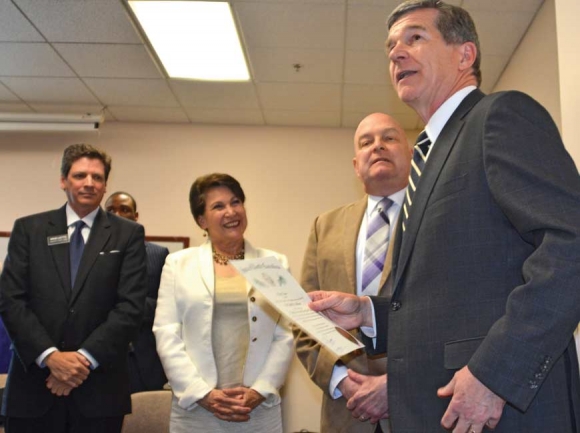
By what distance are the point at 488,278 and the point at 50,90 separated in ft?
16.9

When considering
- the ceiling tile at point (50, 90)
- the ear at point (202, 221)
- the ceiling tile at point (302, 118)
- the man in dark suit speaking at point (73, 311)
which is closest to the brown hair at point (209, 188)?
the ear at point (202, 221)

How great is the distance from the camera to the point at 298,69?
16.5ft

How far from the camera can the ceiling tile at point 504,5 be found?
392 centimetres

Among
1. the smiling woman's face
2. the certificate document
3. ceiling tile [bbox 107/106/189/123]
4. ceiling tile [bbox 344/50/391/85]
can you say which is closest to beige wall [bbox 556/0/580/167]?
the certificate document

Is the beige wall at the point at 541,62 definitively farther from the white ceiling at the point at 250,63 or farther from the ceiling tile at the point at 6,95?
the ceiling tile at the point at 6,95

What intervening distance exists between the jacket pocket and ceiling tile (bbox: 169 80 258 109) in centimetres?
434

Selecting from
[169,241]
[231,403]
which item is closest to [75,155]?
[231,403]

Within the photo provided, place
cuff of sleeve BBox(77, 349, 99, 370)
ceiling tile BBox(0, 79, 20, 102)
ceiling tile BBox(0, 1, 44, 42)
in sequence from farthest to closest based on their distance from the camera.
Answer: ceiling tile BBox(0, 79, 20, 102), ceiling tile BBox(0, 1, 44, 42), cuff of sleeve BBox(77, 349, 99, 370)

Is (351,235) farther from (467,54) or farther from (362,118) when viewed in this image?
(362,118)

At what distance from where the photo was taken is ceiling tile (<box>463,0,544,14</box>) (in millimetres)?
3924

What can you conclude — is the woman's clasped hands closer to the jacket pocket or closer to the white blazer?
the white blazer

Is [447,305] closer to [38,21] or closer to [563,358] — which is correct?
[563,358]

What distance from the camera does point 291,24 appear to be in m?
4.28

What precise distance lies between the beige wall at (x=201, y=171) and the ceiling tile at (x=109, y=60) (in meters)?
1.24
